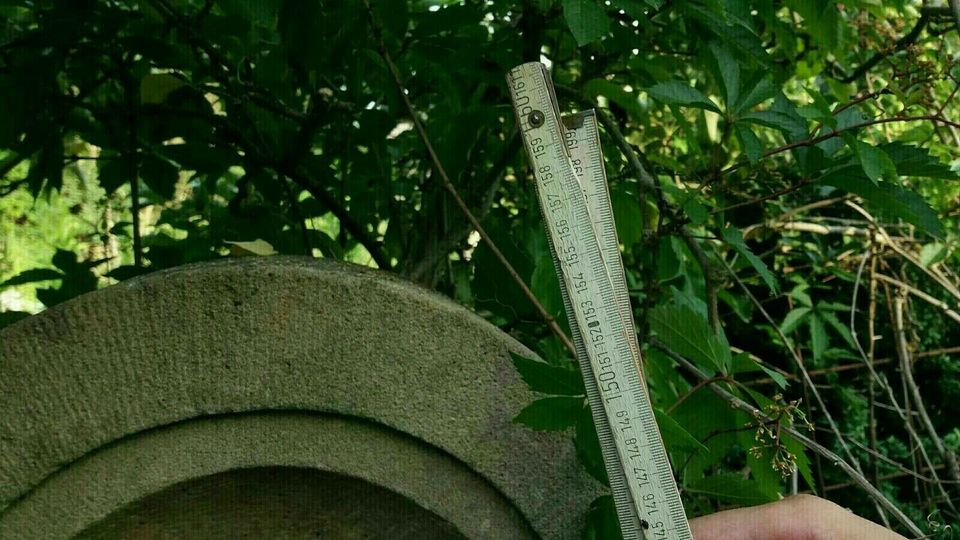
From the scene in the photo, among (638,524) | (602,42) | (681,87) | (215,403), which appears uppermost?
(602,42)

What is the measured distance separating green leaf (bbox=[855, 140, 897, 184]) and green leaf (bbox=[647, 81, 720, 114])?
17 cm

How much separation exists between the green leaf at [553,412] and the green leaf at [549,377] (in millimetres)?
12

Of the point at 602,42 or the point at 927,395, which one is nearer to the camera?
the point at 602,42

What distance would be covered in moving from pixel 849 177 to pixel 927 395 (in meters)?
1.67

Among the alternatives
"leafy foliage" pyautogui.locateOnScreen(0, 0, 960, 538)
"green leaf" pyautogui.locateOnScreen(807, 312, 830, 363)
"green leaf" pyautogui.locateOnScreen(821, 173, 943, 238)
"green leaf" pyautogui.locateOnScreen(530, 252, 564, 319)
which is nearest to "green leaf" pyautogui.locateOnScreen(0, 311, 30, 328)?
"leafy foliage" pyautogui.locateOnScreen(0, 0, 960, 538)

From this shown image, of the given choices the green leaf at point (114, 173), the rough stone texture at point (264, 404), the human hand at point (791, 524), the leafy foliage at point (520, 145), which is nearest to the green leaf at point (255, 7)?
the leafy foliage at point (520, 145)

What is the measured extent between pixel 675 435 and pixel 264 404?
1.50 feet

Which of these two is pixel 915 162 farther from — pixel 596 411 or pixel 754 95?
pixel 596 411

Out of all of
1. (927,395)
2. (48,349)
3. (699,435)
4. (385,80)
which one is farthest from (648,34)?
(927,395)

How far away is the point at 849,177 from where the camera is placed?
44.6 inches

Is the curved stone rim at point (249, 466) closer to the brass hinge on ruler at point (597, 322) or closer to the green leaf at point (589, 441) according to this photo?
the green leaf at point (589, 441)

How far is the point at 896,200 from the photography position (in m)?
1.11

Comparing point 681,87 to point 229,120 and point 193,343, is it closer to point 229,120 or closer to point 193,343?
point 193,343

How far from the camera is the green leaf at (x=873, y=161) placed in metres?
1.04
